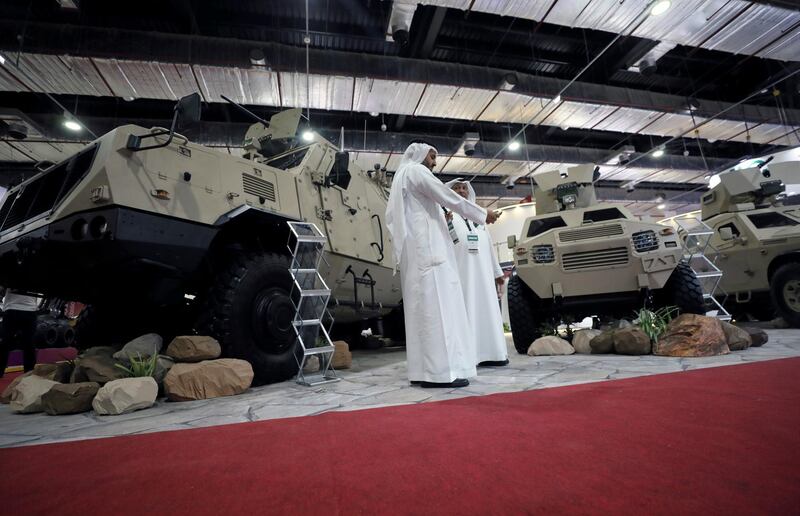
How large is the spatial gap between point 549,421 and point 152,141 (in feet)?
11.5

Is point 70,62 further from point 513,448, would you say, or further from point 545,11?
point 513,448

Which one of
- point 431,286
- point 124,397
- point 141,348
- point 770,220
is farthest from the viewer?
point 770,220

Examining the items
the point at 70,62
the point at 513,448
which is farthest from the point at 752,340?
the point at 70,62

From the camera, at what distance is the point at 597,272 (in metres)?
4.54

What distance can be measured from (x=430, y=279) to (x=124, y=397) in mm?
2302

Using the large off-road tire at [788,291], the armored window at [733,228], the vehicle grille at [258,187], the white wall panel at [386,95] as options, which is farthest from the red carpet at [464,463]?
the white wall panel at [386,95]

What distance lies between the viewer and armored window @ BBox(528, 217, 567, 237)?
215 inches

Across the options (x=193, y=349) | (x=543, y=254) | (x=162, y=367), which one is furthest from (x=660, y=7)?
(x=162, y=367)

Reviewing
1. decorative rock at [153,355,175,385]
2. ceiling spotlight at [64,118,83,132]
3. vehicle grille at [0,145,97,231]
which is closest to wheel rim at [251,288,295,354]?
decorative rock at [153,355,175,385]

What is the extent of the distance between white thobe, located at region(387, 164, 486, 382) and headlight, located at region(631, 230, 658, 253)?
2539 mm

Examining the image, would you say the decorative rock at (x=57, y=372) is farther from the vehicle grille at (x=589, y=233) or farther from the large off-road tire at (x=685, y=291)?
the large off-road tire at (x=685, y=291)

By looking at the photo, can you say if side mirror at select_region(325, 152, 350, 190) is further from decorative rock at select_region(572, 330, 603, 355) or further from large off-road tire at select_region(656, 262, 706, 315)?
large off-road tire at select_region(656, 262, 706, 315)

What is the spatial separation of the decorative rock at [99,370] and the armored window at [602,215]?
5.59m

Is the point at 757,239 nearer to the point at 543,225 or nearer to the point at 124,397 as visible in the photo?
the point at 543,225
